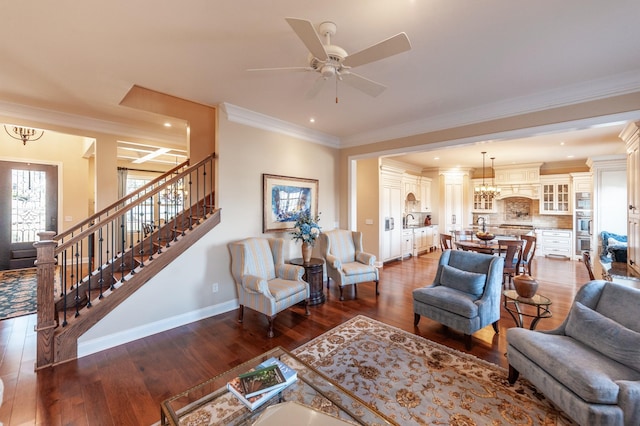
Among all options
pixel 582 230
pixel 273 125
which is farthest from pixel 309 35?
pixel 582 230

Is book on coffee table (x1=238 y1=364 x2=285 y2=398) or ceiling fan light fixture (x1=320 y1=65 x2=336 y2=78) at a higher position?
ceiling fan light fixture (x1=320 y1=65 x2=336 y2=78)

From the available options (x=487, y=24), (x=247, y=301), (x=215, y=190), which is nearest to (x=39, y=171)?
(x=215, y=190)

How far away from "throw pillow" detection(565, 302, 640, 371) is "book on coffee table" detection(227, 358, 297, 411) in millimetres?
2156

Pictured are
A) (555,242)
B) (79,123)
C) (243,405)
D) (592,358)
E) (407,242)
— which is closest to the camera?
(243,405)

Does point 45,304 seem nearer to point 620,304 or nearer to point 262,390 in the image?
point 262,390

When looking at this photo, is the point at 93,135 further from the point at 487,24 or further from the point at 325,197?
the point at 487,24

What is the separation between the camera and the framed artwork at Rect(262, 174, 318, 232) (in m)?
4.40

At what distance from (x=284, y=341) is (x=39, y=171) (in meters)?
7.21

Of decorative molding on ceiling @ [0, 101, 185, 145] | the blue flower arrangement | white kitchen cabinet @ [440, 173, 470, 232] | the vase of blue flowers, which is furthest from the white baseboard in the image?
white kitchen cabinet @ [440, 173, 470, 232]

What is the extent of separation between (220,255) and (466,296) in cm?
320

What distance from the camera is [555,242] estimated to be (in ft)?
25.1

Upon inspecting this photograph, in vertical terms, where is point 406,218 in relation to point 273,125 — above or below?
below

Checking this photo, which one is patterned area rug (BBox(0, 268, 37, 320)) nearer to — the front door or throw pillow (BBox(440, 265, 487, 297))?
the front door

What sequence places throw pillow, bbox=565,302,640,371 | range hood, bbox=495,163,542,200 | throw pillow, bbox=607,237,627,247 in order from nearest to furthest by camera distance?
throw pillow, bbox=565,302,640,371
throw pillow, bbox=607,237,627,247
range hood, bbox=495,163,542,200
